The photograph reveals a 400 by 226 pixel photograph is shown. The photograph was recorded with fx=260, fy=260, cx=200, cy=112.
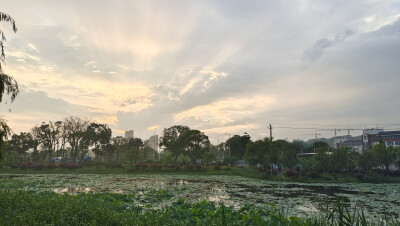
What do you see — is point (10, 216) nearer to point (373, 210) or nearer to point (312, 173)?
point (373, 210)

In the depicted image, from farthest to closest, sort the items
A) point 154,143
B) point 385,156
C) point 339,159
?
1. point 154,143
2. point 385,156
3. point 339,159

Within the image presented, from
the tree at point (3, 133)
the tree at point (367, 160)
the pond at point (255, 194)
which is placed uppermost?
the tree at point (3, 133)

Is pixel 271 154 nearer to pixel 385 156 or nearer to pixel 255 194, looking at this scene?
pixel 385 156

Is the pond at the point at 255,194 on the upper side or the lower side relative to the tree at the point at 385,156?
lower

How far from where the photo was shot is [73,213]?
8117 millimetres

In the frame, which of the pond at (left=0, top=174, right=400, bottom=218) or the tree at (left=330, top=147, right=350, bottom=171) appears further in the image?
the tree at (left=330, top=147, right=350, bottom=171)

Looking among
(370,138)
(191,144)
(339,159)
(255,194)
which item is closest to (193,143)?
(191,144)

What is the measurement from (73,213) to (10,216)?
163cm

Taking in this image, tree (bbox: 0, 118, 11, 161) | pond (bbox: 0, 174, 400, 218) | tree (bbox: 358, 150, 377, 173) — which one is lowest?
pond (bbox: 0, 174, 400, 218)

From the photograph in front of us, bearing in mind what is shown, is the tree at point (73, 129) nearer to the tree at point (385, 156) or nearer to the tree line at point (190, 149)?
the tree line at point (190, 149)

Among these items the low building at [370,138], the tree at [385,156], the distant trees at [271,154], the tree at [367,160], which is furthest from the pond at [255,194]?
the low building at [370,138]

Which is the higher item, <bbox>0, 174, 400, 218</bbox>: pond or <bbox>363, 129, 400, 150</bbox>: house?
<bbox>363, 129, 400, 150</bbox>: house

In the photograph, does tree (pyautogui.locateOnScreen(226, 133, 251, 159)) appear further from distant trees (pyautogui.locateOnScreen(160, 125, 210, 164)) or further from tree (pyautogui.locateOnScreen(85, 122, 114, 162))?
tree (pyautogui.locateOnScreen(85, 122, 114, 162))

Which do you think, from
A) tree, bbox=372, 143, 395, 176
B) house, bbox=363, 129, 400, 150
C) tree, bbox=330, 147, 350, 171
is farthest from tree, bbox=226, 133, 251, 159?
tree, bbox=372, 143, 395, 176
